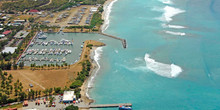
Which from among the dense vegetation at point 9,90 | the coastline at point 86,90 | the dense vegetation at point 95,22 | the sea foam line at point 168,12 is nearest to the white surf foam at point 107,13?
the dense vegetation at point 95,22

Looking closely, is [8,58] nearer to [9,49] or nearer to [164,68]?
[9,49]

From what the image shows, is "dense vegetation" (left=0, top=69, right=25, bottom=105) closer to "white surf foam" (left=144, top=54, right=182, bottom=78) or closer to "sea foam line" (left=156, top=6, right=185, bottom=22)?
"white surf foam" (left=144, top=54, right=182, bottom=78)

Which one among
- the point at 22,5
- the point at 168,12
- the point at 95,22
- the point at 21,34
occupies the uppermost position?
the point at 22,5

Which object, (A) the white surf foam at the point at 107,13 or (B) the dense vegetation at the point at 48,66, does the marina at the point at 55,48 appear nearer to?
(B) the dense vegetation at the point at 48,66

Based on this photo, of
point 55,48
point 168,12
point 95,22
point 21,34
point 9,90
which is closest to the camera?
point 9,90

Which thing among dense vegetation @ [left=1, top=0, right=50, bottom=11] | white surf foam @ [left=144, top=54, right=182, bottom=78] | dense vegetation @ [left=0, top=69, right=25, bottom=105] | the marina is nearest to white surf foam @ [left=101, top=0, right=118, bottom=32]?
the marina

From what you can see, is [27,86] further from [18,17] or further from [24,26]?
[18,17]

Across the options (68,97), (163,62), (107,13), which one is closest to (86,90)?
(68,97)
